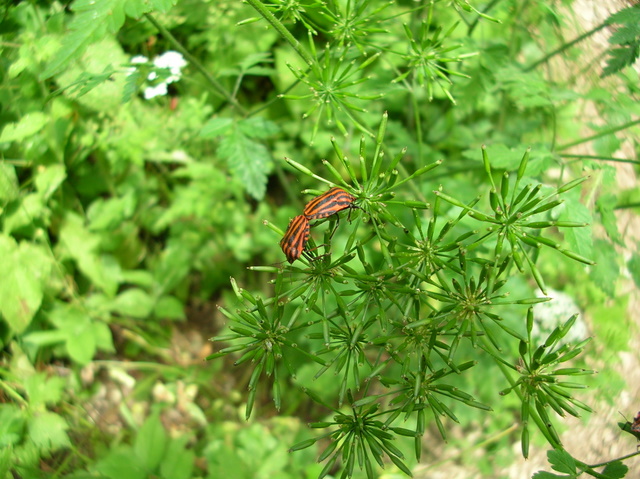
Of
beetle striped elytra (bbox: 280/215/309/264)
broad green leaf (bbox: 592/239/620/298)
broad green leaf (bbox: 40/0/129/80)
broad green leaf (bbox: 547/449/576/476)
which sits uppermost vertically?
broad green leaf (bbox: 40/0/129/80)

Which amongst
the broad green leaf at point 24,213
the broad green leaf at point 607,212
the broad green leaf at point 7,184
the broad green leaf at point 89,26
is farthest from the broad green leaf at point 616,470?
the broad green leaf at point 7,184

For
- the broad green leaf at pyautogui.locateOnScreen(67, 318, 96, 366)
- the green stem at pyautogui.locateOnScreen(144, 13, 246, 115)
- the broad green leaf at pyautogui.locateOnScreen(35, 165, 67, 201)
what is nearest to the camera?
the green stem at pyautogui.locateOnScreen(144, 13, 246, 115)

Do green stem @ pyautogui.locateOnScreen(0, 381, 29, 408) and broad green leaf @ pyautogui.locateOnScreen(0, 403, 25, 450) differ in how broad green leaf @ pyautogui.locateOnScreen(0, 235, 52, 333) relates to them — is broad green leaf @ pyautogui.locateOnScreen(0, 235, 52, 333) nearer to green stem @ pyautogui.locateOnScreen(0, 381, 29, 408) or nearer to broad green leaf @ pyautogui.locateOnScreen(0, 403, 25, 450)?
green stem @ pyautogui.locateOnScreen(0, 381, 29, 408)

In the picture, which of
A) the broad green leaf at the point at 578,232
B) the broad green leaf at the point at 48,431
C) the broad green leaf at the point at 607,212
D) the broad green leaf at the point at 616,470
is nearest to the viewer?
the broad green leaf at the point at 616,470

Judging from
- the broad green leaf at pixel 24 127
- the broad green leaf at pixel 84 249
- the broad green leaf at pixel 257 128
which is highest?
the broad green leaf at pixel 24 127

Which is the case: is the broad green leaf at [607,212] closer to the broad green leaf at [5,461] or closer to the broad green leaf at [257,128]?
the broad green leaf at [257,128]

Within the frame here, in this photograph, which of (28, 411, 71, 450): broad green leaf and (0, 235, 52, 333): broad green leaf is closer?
(28, 411, 71, 450): broad green leaf

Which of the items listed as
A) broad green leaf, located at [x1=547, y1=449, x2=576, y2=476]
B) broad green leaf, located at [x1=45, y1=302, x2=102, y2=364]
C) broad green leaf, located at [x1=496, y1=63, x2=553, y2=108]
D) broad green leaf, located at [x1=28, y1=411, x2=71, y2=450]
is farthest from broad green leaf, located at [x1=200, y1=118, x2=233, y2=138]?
broad green leaf, located at [x1=547, y1=449, x2=576, y2=476]

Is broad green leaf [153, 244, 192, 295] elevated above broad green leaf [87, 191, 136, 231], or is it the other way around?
broad green leaf [87, 191, 136, 231]
